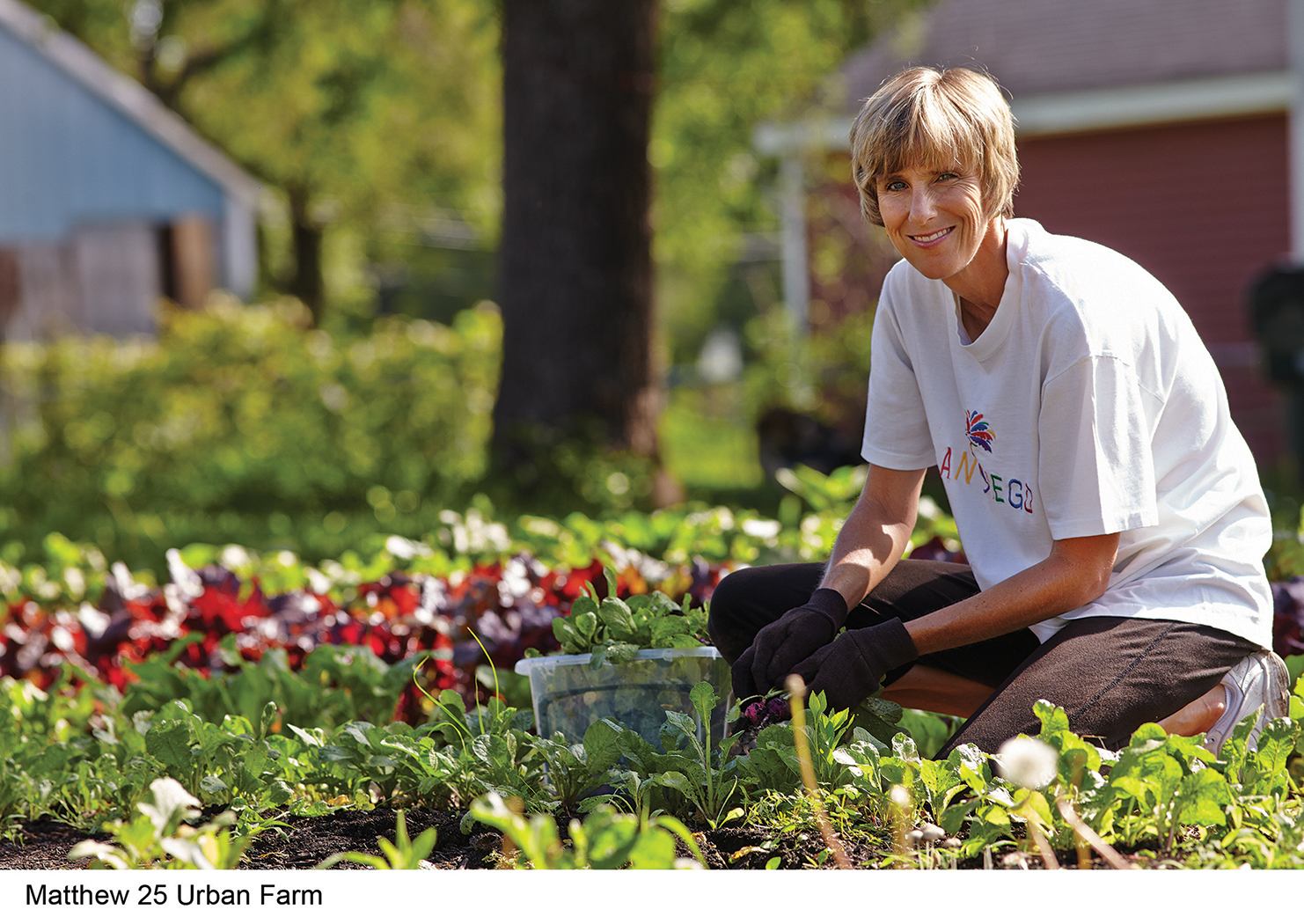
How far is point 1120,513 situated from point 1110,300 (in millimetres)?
343

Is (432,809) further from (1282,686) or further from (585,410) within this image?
(585,410)

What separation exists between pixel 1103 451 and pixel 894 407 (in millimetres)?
541

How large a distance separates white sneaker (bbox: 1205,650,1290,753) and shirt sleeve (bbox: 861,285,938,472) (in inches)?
25.6

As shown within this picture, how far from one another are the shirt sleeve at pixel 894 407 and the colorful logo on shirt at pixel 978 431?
193 mm

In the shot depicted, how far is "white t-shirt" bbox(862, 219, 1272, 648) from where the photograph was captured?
6.87 feet

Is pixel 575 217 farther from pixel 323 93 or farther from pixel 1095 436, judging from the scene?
pixel 323 93

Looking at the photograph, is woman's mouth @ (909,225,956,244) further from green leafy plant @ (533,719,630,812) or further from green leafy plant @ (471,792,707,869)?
green leafy plant @ (471,792,707,869)

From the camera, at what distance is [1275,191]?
10711 millimetres

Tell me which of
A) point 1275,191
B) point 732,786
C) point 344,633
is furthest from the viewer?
point 1275,191

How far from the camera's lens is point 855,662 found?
2133 mm

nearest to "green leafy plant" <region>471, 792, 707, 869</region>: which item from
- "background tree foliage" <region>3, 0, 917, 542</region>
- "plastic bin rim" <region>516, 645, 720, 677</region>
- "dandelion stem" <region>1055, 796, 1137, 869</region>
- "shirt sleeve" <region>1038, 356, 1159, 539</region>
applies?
"dandelion stem" <region>1055, 796, 1137, 869</region>

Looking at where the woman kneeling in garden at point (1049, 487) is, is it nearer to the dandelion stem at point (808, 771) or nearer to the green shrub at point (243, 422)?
the dandelion stem at point (808, 771)

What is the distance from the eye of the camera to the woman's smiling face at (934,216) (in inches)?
84.7

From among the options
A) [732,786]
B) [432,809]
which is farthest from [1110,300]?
[432,809]
